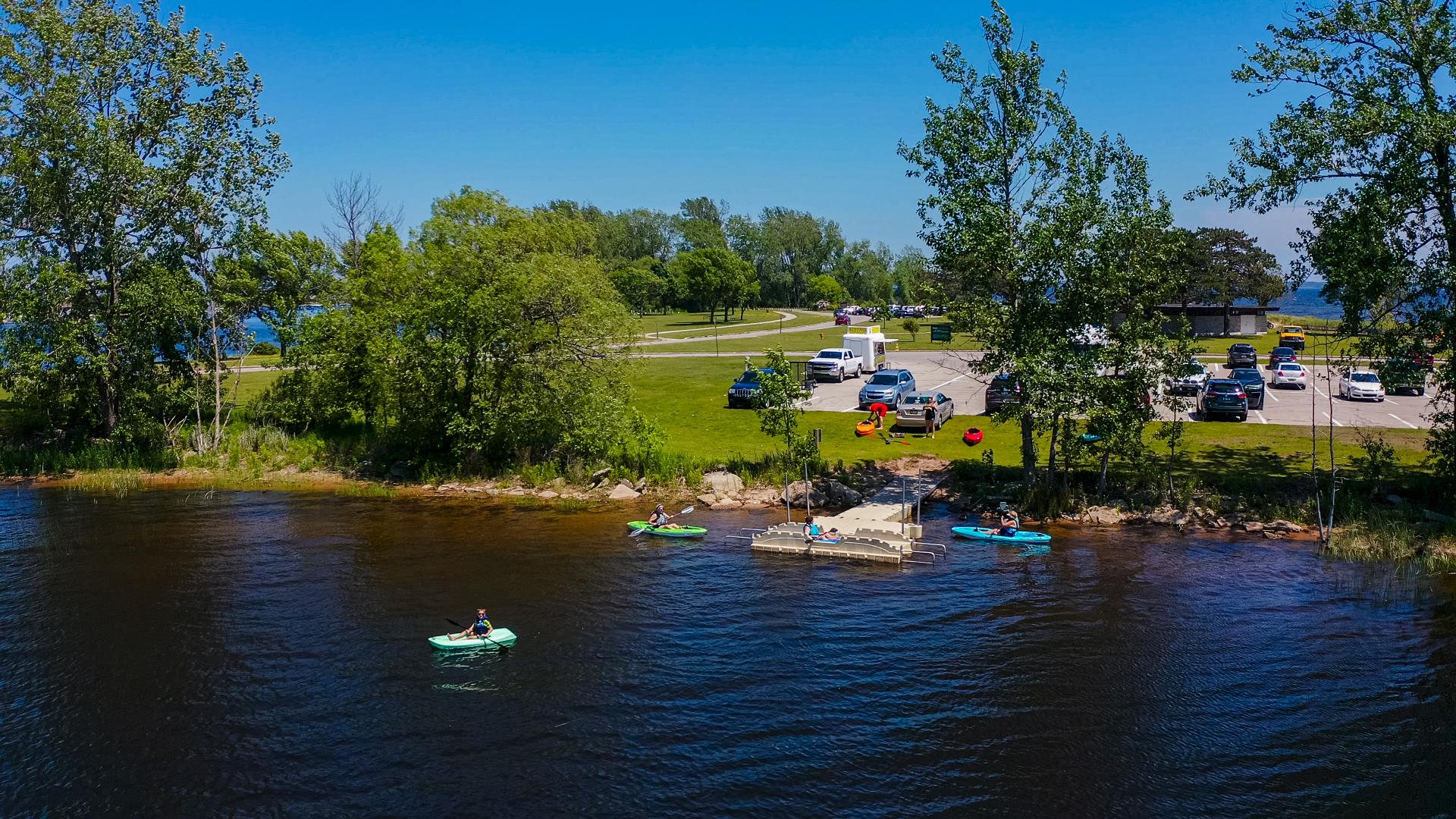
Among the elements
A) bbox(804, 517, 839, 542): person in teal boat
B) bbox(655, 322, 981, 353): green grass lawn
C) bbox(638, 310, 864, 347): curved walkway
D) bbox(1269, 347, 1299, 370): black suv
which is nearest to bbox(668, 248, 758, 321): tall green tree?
bbox(638, 310, 864, 347): curved walkway

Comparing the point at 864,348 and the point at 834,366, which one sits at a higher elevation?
the point at 864,348

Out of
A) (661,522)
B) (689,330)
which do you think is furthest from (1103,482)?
(689,330)

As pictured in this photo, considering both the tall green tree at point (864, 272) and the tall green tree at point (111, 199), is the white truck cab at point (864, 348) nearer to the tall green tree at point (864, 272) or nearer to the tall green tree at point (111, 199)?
the tall green tree at point (111, 199)

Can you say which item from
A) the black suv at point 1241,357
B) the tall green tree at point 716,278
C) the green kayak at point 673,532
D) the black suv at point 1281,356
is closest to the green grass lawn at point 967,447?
the green kayak at point 673,532

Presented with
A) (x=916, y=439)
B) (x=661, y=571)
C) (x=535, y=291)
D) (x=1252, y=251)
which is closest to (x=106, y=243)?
(x=535, y=291)

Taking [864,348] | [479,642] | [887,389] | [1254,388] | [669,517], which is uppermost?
[864,348]

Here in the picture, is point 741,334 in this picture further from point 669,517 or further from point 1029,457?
point 1029,457
